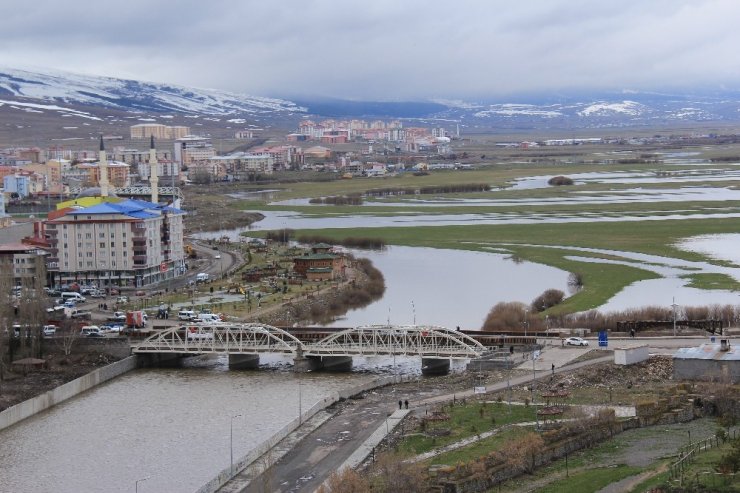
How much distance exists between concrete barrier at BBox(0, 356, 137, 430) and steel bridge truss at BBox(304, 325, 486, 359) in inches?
131

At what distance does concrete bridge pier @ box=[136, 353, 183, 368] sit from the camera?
2417 centimetres

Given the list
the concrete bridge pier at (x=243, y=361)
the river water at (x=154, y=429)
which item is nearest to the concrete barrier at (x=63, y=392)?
the river water at (x=154, y=429)

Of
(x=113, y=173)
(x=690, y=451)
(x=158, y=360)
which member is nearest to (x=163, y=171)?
(x=113, y=173)

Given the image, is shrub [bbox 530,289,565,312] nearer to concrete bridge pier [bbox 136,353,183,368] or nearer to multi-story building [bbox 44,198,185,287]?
concrete bridge pier [bbox 136,353,183,368]

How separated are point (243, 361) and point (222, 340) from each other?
0.55 metres

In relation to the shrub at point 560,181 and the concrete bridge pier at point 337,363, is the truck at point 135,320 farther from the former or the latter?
the shrub at point 560,181

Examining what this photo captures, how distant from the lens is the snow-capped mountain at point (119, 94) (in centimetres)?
15788

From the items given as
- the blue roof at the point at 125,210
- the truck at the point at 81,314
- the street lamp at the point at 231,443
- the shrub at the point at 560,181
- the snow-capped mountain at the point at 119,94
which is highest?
the snow-capped mountain at the point at 119,94

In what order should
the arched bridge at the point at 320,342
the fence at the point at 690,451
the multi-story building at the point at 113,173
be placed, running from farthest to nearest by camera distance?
the multi-story building at the point at 113,173 < the arched bridge at the point at 320,342 < the fence at the point at 690,451

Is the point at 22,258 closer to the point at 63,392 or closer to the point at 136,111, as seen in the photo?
the point at 63,392

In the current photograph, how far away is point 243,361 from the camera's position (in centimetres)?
2400

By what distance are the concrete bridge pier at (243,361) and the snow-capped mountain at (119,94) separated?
420ft

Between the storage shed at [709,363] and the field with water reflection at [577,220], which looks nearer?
the storage shed at [709,363]

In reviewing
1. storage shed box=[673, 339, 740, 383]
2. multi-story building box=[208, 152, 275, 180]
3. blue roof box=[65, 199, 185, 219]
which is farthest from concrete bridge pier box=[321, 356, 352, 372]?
multi-story building box=[208, 152, 275, 180]
